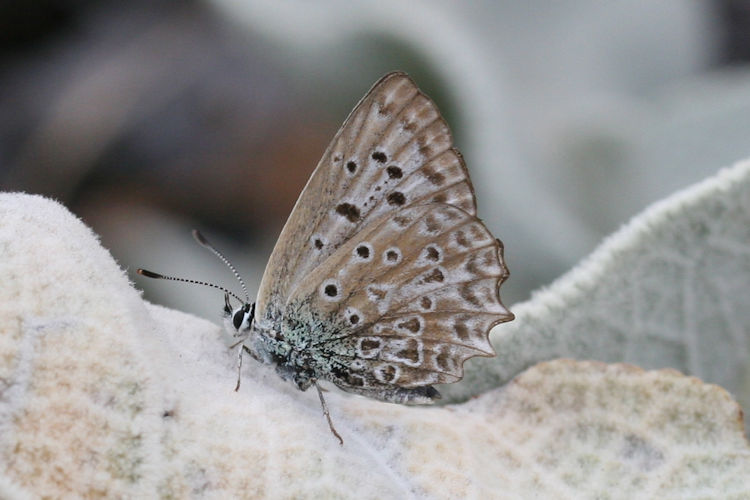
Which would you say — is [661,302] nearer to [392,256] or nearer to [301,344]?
[392,256]

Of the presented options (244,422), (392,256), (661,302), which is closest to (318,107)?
(392,256)

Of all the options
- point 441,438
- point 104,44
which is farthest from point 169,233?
point 441,438

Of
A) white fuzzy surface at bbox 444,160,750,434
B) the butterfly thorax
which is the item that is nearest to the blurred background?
white fuzzy surface at bbox 444,160,750,434

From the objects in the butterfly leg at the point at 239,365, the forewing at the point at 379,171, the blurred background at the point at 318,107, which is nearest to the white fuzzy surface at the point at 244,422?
the butterfly leg at the point at 239,365

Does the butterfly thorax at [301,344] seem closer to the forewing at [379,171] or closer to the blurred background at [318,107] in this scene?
the forewing at [379,171]

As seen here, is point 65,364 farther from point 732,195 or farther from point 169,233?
point 169,233
